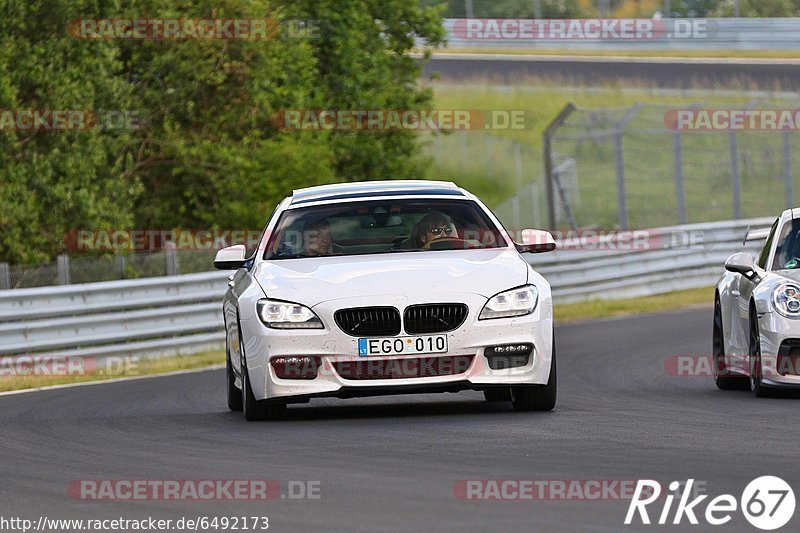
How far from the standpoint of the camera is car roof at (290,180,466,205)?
1169 centimetres

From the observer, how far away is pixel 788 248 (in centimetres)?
1220

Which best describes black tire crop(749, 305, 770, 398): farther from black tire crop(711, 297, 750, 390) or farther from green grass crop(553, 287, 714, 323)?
green grass crop(553, 287, 714, 323)

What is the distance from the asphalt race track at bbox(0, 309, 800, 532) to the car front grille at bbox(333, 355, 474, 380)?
0.28 meters

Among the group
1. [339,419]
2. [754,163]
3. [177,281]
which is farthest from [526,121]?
[339,419]

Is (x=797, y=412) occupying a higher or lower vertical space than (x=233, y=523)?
lower

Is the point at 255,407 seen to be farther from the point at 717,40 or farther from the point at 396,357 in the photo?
the point at 717,40

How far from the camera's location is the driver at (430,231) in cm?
1116

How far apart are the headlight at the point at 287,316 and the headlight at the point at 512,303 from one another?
989 mm

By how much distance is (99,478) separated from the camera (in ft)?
26.6

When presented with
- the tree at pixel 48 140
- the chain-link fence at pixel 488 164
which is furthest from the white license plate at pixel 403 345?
the chain-link fence at pixel 488 164

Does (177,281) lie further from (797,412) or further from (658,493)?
(658,493)

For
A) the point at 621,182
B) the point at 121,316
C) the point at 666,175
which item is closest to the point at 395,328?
the point at 121,316

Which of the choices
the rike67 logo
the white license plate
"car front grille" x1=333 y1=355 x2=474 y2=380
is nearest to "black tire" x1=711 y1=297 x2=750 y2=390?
"car front grille" x1=333 y1=355 x2=474 y2=380

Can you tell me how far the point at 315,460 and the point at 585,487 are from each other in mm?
1754
